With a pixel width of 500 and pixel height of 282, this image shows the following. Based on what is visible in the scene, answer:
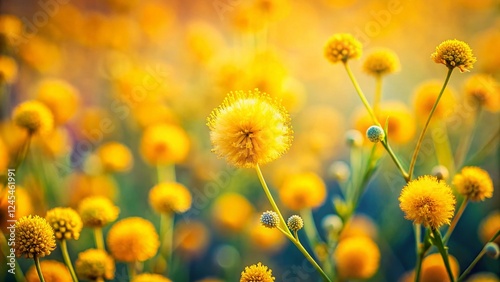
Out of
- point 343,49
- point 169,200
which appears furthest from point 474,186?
point 169,200

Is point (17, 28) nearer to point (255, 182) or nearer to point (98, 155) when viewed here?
point (98, 155)

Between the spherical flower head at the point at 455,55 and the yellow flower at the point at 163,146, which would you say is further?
the yellow flower at the point at 163,146

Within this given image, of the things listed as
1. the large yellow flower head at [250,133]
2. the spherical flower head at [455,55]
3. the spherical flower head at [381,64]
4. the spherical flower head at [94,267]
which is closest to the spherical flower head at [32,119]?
the spherical flower head at [94,267]

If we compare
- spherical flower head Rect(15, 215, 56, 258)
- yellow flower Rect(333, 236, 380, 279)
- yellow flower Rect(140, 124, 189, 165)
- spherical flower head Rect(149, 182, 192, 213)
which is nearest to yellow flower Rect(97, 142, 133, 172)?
yellow flower Rect(140, 124, 189, 165)

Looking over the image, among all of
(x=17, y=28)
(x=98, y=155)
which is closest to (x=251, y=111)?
(x=98, y=155)

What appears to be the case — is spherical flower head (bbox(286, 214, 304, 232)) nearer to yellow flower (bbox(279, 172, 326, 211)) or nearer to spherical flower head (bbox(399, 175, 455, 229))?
spherical flower head (bbox(399, 175, 455, 229))

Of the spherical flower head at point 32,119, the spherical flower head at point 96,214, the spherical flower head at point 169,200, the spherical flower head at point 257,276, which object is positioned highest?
the spherical flower head at point 32,119

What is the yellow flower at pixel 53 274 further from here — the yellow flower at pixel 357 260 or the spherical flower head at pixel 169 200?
the yellow flower at pixel 357 260
